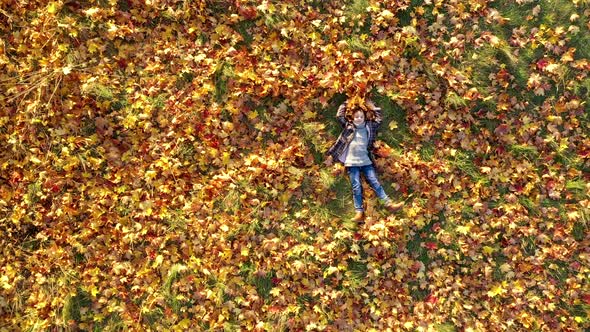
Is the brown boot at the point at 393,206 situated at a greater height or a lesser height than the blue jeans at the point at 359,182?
lesser

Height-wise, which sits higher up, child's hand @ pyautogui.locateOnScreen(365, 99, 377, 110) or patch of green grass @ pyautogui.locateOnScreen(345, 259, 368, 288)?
child's hand @ pyautogui.locateOnScreen(365, 99, 377, 110)

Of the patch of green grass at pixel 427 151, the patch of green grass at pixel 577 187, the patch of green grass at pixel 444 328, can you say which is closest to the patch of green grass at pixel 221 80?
the patch of green grass at pixel 427 151

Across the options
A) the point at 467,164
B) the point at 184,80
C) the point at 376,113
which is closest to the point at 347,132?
the point at 376,113

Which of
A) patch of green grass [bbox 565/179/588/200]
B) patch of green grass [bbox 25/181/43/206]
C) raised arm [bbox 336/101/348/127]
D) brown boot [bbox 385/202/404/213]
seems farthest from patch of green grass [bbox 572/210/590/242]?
patch of green grass [bbox 25/181/43/206]

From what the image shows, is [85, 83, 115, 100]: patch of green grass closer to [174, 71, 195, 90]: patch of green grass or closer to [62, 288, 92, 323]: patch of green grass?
[174, 71, 195, 90]: patch of green grass

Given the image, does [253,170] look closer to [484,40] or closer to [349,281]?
[349,281]

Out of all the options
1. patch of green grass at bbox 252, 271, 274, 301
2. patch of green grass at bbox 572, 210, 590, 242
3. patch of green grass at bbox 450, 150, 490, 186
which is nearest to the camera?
patch of green grass at bbox 572, 210, 590, 242

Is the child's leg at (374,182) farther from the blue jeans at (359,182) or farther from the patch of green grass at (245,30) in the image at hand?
the patch of green grass at (245,30)

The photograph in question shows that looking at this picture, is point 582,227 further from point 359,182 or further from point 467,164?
point 359,182
